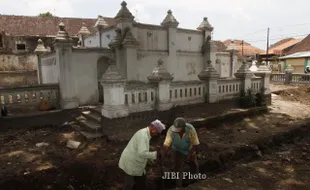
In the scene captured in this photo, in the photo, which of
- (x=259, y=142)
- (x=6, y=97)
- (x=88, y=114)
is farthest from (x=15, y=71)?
(x=259, y=142)

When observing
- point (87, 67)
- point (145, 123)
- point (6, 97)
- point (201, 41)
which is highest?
point (201, 41)

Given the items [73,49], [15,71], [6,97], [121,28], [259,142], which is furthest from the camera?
[15,71]

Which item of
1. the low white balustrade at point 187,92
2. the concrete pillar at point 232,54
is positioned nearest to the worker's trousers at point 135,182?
the low white balustrade at point 187,92

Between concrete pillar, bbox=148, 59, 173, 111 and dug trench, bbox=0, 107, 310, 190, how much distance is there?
107 centimetres

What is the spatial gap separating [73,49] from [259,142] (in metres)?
7.30

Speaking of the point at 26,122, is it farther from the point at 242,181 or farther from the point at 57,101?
the point at 242,181

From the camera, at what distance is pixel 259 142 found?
19.2 feet

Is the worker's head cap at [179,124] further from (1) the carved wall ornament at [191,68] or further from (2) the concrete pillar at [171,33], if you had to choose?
(1) the carved wall ornament at [191,68]

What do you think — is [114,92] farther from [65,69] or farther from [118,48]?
[118,48]

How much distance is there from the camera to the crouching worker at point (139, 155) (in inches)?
127

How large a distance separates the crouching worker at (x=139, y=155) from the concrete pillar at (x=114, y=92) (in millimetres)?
2519

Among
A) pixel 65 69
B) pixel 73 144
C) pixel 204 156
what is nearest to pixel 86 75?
pixel 65 69

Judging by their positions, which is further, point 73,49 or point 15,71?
point 15,71

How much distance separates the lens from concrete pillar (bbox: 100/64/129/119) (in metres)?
5.70
